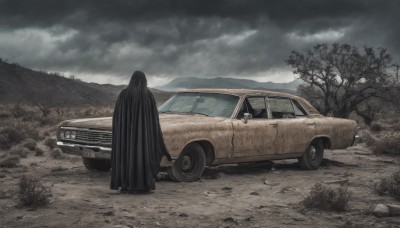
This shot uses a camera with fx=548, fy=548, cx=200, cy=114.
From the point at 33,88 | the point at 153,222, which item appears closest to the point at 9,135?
the point at 153,222

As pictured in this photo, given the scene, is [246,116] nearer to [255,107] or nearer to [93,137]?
[255,107]

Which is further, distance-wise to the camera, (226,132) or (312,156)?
(312,156)

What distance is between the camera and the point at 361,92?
2853 centimetres

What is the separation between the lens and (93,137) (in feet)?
27.4

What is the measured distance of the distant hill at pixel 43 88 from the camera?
69.9 meters

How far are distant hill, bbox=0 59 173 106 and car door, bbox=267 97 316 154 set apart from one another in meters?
55.7

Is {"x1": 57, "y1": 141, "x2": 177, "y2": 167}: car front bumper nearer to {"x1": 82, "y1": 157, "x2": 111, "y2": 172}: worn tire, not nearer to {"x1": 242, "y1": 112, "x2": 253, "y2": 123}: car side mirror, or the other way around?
{"x1": 82, "y1": 157, "x2": 111, "y2": 172}: worn tire

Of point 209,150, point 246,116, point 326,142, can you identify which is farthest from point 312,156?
point 209,150

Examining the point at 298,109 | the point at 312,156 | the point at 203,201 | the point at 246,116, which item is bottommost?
the point at 203,201

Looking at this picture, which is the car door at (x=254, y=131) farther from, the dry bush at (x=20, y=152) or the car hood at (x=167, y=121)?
the dry bush at (x=20, y=152)

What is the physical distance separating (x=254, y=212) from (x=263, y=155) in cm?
308

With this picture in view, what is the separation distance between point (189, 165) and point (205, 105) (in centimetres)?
128

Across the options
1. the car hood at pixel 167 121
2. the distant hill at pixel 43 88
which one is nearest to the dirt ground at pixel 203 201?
the car hood at pixel 167 121

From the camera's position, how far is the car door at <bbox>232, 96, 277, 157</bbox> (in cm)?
909
